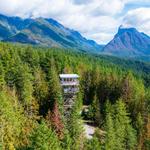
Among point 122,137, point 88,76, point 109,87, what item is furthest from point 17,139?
point 88,76

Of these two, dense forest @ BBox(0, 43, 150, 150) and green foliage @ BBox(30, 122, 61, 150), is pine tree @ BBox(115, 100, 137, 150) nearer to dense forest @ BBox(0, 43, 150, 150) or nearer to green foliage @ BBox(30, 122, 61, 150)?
dense forest @ BBox(0, 43, 150, 150)

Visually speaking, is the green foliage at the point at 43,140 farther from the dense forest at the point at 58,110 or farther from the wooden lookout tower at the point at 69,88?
the wooden lookout tower at the point at 69,88

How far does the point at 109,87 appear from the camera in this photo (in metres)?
118

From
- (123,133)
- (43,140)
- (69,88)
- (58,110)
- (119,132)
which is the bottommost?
(123,133)

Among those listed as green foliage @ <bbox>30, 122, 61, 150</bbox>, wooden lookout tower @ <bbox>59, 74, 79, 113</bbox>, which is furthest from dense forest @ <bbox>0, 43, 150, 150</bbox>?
wooden lookout tower @ <bbox>59, 74, 79, 113</bbox>

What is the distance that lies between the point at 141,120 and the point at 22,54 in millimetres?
47760

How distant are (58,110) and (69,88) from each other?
1843 centimetres

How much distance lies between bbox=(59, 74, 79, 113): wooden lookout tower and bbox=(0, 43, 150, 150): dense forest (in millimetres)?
1766

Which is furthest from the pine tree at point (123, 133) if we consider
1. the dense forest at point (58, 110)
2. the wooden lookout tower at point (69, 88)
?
the wooden lookout tower at point (69, 88)

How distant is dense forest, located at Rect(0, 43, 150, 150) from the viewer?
63.4 metres

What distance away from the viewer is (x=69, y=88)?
10531cm

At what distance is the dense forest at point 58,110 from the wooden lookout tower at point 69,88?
177 cm

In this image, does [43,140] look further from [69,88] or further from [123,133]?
[69,88]

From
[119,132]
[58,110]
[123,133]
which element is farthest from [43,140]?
[58,110]
